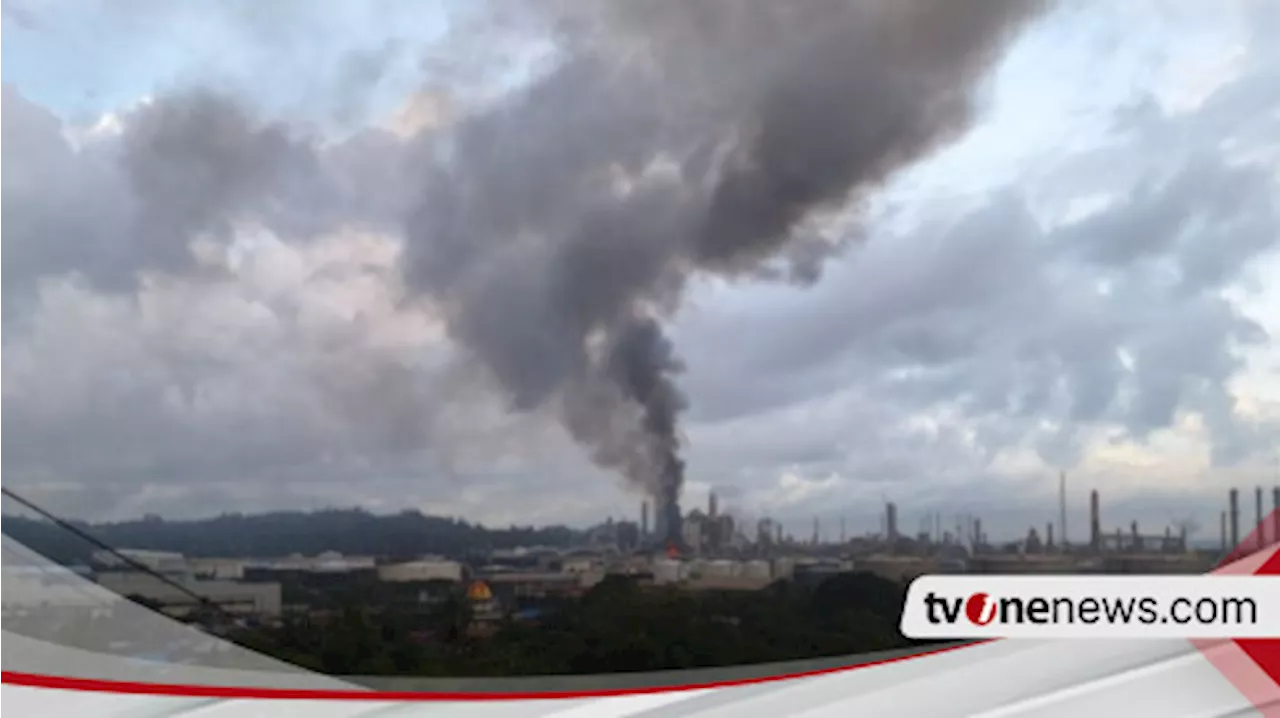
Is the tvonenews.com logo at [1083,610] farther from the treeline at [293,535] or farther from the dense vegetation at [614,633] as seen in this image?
the treeline at [293,535]

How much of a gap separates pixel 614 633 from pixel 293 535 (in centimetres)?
53

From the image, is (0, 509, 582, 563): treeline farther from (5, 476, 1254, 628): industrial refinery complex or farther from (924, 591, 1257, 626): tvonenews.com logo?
(924, 591, 1257, 626): tvonenews.com logo

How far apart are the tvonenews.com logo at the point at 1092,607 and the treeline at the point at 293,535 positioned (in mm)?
610

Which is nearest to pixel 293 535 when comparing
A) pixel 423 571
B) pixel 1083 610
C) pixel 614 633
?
pixel 423 571

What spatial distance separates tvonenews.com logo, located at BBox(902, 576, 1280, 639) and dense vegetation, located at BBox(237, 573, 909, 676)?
0.08 m

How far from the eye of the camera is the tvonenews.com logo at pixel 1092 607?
1664mm

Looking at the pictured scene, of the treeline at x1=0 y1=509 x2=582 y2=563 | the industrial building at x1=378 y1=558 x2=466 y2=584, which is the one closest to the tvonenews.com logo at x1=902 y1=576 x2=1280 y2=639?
the treeline at x1=0 y1=509 x2=582 y2=563

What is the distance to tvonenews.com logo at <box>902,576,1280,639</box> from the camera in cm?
166

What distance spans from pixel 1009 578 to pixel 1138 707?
12.7 inches

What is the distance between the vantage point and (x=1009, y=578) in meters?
1.65

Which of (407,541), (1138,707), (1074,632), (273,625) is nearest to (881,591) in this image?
(1074,632)

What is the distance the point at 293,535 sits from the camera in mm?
1594

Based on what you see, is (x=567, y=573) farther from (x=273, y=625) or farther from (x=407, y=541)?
(x=273, y=625)

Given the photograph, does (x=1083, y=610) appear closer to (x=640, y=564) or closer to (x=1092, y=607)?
(x=1092, y=607)
